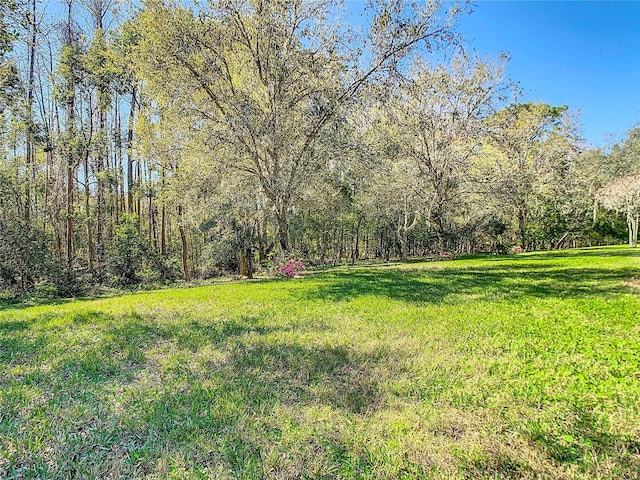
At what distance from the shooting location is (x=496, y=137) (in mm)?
17578

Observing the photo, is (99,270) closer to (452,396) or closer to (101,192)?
(101,192)

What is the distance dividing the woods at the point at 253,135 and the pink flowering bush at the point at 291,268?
0.32 metres

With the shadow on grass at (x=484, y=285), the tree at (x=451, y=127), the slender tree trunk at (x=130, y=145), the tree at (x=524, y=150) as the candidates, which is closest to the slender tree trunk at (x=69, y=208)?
the slender tree trunk at (x=130, y=145)

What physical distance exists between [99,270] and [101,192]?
5.08 m

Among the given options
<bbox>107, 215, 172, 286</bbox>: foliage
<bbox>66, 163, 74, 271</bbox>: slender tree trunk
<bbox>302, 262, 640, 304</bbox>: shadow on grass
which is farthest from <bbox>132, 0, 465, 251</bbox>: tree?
<bbox>66, 163, 74, 271</bbox>: slender tree trunk

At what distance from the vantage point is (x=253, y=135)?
32.3 feet

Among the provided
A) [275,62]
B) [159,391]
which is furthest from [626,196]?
[159,391]

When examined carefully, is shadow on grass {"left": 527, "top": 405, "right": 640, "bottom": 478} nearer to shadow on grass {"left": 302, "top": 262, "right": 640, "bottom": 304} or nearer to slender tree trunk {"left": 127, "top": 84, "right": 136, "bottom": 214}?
shadow on grass {"left": 302, "top": 262, "right": 640, "bottom": 304}

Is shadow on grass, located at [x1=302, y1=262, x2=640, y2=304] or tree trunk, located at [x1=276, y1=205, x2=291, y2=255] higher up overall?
tree trunk, located at [x1=276, y1=205, x2=291, y2=255]

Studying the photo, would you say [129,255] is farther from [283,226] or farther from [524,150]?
[524,150]

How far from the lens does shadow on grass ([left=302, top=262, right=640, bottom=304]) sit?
715cm

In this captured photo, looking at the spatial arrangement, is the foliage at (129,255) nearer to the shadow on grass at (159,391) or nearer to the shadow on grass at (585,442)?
the shadow on grass at (159,391)

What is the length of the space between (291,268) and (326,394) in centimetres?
854

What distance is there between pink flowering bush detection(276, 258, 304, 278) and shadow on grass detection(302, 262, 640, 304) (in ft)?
6.65
